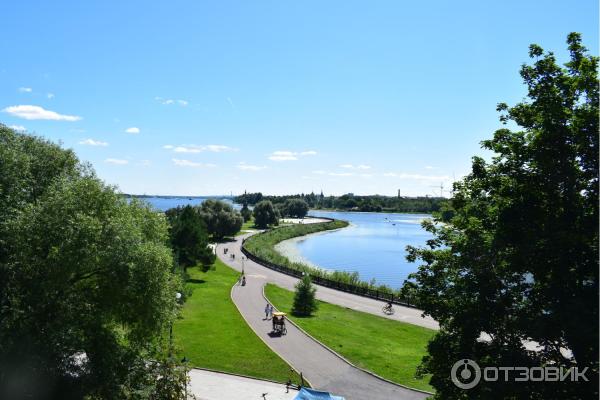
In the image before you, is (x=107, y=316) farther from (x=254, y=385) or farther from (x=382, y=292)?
(x=382, y=292)

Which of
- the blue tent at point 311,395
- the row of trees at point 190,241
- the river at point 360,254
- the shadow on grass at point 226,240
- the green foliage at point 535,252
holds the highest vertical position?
the green foliage at point 535,252

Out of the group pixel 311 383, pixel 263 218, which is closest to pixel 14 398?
pixel 311 383

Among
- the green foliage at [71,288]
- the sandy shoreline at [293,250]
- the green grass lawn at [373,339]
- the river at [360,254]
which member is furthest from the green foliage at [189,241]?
the green foliage at [71,288]

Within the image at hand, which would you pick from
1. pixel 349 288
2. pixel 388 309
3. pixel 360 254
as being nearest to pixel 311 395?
pixel 388 309

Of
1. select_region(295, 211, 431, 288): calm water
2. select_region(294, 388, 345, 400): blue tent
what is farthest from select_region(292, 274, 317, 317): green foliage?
select_region(295, 211, 431, 288): calm water

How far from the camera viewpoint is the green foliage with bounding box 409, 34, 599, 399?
952cm

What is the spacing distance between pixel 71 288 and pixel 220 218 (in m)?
72.7

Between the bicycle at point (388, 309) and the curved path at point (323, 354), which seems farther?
the bicycle at point (388, 309)

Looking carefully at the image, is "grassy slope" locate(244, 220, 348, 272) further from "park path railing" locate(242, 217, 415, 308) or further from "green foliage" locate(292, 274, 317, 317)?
"green foliage" locate(292, 274, 317, 317)

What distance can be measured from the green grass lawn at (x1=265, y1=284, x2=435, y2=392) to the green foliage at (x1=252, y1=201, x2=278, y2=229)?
276 ft

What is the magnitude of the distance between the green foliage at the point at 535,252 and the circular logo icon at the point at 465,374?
5.9 inches

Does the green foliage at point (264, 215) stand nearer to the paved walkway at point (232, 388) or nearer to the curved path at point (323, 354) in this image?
the curved path at point (323, 354)

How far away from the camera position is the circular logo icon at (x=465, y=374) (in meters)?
10.7

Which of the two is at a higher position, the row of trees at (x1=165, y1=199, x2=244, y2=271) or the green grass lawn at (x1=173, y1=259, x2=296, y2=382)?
the row of trees at (x1=165, y1=199, x2=244, y2=271)
